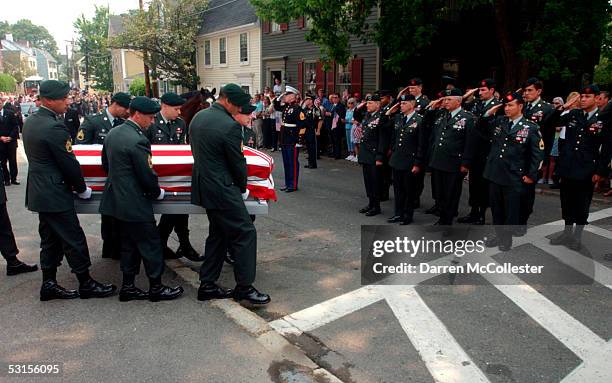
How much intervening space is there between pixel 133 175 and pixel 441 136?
4.05 metres

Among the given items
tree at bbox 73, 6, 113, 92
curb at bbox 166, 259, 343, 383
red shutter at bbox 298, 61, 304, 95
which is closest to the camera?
curb at bbox 166, 259, 343, 383

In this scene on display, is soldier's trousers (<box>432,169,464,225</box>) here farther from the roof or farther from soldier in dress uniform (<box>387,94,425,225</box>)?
the roof

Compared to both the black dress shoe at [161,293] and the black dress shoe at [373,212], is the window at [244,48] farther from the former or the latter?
the black dress shoe at [161,293]

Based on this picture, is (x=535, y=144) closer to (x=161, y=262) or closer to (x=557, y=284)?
(x=557, y=284)

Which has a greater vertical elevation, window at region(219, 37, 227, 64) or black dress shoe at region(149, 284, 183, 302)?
window at region(219, 37, 227, 64)

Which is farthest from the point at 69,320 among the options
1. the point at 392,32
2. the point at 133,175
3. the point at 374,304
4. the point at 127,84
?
the point at 127,84

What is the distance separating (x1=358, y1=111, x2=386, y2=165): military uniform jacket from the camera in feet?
25.4

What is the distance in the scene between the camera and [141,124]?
14.7ft

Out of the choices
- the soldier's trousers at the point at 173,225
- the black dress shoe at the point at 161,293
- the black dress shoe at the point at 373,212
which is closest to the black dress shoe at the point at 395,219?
the black dress shoe at the point at 373,212

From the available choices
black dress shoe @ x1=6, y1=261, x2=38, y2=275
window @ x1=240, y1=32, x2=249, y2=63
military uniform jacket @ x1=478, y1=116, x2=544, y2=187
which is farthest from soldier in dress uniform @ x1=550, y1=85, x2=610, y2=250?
window @ x1=240, y1=32, x2=249, y2=63

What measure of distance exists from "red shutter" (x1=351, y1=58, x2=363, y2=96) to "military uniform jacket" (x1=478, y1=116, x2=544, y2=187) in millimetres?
11863

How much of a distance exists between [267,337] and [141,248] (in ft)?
4.60

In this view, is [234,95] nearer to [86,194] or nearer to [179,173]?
[179,173]

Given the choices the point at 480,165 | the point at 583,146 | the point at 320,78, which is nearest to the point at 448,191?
the point at 480,165
